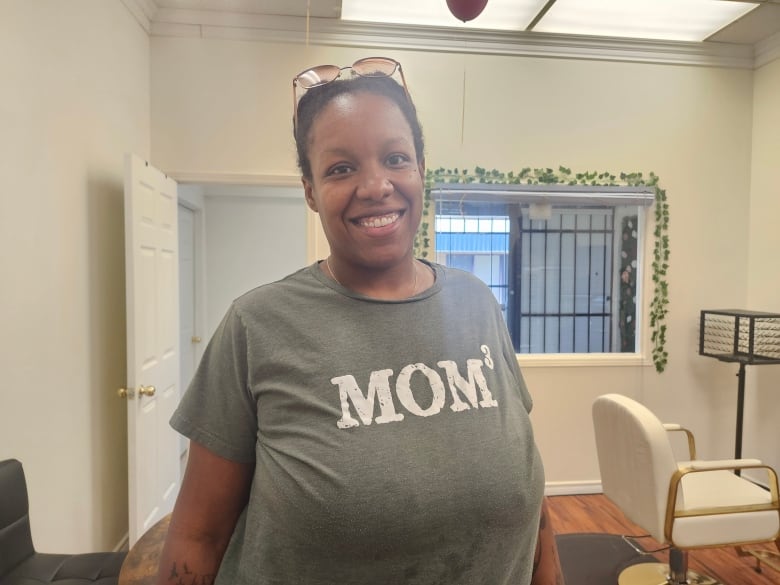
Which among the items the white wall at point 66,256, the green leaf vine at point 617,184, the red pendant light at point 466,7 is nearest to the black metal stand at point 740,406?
the green leaf vine at point 617,184

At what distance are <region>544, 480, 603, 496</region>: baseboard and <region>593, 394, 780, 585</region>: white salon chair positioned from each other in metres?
0.93

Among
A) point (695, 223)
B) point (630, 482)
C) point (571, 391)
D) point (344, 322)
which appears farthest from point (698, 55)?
point (344, 322)

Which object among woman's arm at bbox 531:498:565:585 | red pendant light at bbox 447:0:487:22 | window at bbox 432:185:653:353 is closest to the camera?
woman's arm at bbox 531:498:565:585

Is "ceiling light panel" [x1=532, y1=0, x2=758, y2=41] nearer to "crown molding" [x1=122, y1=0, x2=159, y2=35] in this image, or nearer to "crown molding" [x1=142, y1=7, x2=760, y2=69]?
"crown molding" [x1=142, y1=7, x2=760, y2=69]

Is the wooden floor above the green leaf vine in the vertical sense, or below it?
below

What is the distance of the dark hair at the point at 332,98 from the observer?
1.99ft

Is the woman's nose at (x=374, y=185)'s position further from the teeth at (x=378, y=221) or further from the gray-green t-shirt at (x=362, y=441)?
the gray-green t-shirt at (x=362, y=441)

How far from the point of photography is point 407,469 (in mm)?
566

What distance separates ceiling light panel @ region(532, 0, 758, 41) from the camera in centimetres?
259

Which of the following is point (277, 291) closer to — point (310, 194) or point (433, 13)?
point (310, 194)

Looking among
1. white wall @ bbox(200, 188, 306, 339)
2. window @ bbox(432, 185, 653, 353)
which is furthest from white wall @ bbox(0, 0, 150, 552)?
window @ bbox(432, 185, 653, 353)

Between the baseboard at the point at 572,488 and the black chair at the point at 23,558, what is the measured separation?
232 cm

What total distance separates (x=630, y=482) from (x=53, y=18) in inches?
105

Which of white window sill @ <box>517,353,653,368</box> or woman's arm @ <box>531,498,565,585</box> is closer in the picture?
woman's arm @ <box>531,498,565,585</box>
